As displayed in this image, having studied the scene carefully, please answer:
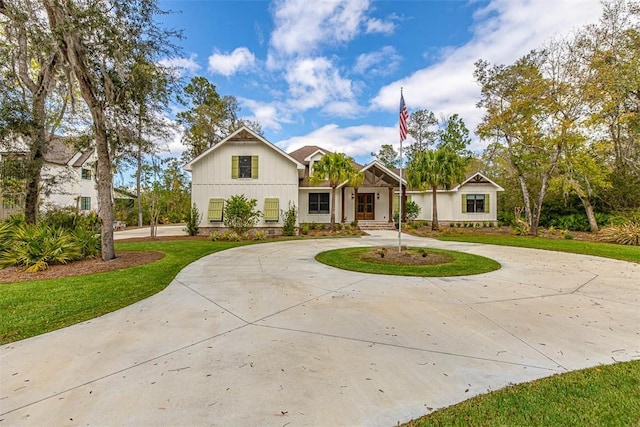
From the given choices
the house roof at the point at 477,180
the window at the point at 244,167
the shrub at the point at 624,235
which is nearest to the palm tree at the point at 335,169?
the window at the point at 244,167

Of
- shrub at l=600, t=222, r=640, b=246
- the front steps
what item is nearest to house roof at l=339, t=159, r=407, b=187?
the front steps

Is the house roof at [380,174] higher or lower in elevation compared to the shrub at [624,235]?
higher

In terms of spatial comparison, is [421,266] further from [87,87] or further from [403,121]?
[87,87]

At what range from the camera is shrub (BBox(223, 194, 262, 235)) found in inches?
563

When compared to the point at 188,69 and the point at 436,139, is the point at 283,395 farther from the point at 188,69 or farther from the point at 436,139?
the point at 436,139

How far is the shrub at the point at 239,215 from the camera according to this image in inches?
563

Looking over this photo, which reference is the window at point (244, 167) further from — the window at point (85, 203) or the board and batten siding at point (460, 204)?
the window at point (85, 203)

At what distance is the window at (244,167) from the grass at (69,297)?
9.76 m

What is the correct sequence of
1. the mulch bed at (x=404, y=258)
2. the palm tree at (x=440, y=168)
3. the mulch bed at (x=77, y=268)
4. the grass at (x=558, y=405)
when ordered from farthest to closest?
the palm tree at (x=440, y=168) < the mulch bed at (x=404, y=258) < the mulch bed at (x=77, y=268) < the grass at (x=558, y=405)

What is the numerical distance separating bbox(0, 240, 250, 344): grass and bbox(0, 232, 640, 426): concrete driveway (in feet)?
1.19

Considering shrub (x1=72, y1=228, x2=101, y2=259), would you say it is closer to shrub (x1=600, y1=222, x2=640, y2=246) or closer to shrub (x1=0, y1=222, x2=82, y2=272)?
shrub (x1=0, y1=222, x2=82, y2=272)

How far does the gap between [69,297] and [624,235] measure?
2002 cm

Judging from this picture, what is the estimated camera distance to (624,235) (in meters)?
12.8

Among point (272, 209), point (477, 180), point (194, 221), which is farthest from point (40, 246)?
point (477, 180)
